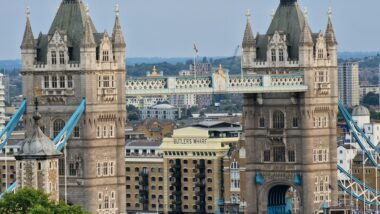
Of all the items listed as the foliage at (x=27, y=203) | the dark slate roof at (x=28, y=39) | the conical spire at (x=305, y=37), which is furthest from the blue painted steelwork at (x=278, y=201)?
the foliage at (x=27, y=203)

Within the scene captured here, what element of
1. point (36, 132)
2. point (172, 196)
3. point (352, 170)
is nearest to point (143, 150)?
point (172, 196)

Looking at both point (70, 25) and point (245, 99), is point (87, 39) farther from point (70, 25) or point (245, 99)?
point (245, 99)

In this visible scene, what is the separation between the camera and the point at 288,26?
13875 centimetres

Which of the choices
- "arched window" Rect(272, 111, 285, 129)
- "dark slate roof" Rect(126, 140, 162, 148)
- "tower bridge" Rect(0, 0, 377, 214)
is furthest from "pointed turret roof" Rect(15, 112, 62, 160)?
"dark slate roof" Rect(126, 140, 162, 148)

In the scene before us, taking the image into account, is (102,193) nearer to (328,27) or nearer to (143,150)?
(328,27)

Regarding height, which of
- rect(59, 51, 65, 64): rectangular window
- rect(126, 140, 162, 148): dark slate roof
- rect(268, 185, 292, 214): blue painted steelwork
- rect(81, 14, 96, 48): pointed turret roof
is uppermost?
rect(81, 14, 96, 48): pointed turret roof

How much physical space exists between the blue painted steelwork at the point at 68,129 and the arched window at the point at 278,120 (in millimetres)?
14859

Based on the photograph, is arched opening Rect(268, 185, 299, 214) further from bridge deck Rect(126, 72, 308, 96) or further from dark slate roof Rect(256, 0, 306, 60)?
dark slate roof Rect(256, 0, 306, 60)

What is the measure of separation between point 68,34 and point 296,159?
1671 centimetres

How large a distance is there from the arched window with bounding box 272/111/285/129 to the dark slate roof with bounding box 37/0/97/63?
1392cm

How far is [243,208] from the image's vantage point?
166625mm

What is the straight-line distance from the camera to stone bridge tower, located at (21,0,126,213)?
127 m

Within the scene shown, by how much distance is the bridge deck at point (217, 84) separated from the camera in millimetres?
130625

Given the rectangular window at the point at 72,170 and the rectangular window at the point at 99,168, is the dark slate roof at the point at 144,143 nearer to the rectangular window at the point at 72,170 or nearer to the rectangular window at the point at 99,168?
the rectangular window at the point at 99,168
